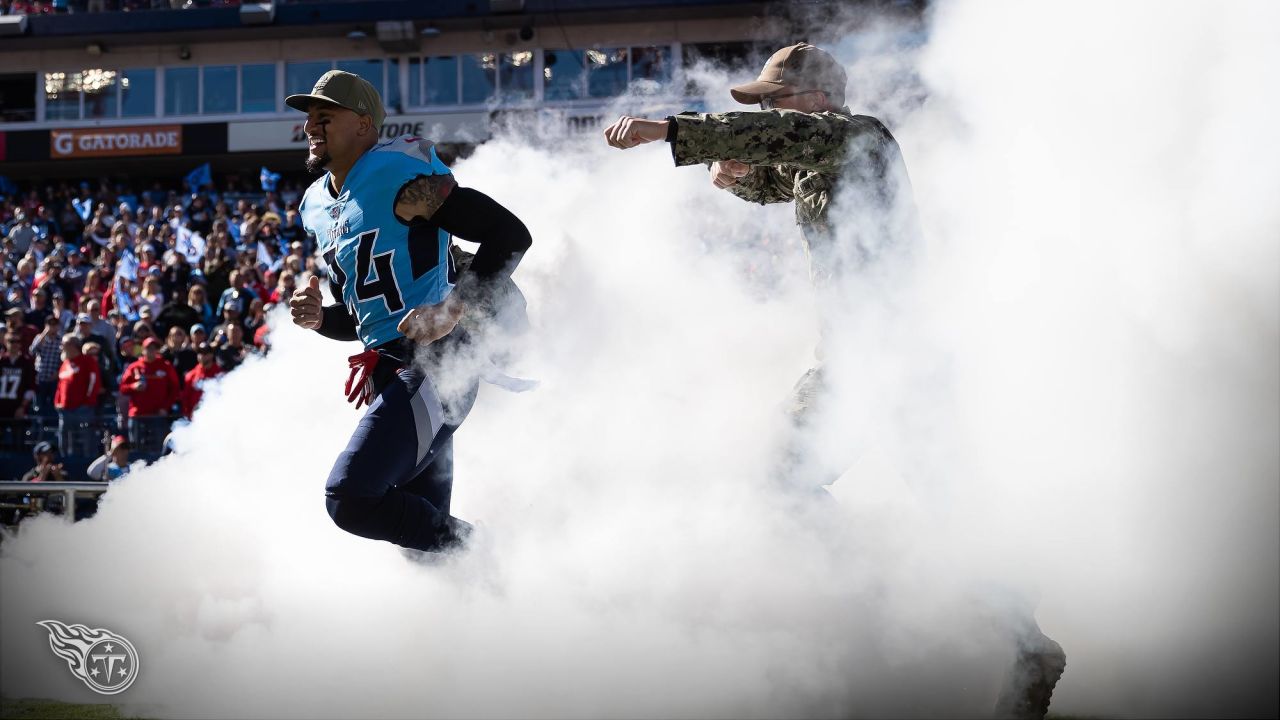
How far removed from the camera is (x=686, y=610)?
14.4ft

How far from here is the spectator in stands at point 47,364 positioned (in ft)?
39.5

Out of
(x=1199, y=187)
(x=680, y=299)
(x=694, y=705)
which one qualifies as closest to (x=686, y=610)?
(x=694, y=705)

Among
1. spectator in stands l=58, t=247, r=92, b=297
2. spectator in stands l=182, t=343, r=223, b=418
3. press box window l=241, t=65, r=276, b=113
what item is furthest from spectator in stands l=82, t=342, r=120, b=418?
press box window l=241, t=65, r=276, b=113

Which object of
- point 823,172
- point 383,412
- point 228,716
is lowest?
point 228,716

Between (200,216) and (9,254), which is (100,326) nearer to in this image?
(200,216)

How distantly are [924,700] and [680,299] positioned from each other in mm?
2703

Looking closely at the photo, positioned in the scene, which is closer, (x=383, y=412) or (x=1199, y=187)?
(x=383, y=412)

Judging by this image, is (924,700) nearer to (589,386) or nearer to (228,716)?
(589,386)

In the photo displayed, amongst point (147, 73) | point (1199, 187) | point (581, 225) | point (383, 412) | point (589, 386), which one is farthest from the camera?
point (147, 73)

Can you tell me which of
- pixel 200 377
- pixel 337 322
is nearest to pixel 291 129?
pixel 200 377

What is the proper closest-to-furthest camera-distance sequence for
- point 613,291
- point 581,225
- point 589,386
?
1. point 589,386
2. point 613,291
3. point 581,225

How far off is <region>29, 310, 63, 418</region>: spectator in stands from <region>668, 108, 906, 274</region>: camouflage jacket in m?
10.3

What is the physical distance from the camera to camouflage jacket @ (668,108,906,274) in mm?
3549

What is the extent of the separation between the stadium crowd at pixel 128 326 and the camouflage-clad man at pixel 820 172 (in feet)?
18.1
